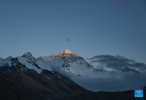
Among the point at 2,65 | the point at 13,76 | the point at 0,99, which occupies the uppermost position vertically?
the point at 2,65

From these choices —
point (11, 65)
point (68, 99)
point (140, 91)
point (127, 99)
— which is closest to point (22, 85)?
point (11, 65)

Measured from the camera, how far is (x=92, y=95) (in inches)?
2153

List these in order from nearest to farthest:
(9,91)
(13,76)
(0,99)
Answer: (0,99), (9,91), (13,76)

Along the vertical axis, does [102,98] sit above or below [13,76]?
below

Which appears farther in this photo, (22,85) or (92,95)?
(22,85)

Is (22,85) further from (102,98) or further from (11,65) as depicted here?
(102,98)

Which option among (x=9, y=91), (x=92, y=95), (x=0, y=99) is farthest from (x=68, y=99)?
(x=9, y=91)

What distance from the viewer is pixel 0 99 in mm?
65062

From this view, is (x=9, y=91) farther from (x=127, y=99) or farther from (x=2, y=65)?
(x=2, y=65)

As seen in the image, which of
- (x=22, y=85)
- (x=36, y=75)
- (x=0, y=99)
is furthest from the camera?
(x=36, y=75)

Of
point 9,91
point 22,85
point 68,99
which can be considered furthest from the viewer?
point 22,85

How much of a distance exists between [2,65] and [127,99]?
151 metres

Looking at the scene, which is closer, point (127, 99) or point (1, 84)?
point (127, 99)

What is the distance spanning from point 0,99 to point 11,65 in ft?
375
